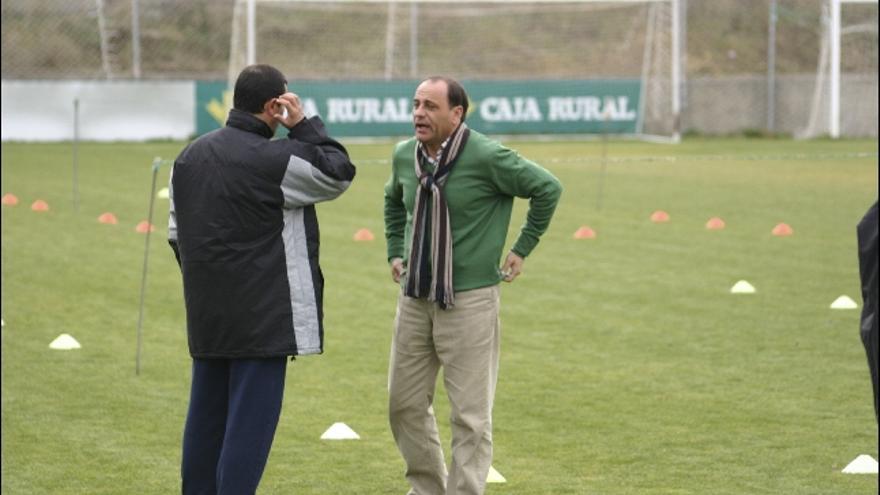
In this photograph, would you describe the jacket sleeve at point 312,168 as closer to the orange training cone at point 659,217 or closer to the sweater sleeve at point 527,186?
the sweater sleeve at point 527,186

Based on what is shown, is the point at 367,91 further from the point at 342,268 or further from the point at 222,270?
the point at 222,270

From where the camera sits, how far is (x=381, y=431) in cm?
901

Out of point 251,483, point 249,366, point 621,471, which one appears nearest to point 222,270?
point 249,366

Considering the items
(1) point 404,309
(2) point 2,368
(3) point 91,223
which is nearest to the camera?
(1) point 404,309

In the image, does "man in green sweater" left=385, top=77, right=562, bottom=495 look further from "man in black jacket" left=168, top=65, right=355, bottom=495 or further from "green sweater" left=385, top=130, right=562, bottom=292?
"man in black jacket" left=168, top=65, right=355, bottom=495

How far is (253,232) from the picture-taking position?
6.10 m

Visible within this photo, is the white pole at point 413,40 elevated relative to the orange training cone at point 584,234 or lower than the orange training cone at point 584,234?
elevated

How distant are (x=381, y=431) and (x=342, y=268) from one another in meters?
6.78

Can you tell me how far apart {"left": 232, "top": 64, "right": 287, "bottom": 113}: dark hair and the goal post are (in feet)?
96.1

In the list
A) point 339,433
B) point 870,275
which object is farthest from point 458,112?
point 339,433

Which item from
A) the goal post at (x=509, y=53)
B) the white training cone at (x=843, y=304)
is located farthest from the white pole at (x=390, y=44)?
the white training cone at (x=843, y=304)

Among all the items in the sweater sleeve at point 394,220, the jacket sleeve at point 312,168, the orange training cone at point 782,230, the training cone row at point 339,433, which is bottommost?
the orange training cone at point 782,230

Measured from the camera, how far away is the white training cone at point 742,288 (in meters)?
14.1

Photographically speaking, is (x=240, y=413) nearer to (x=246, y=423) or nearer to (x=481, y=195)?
(x=246, y=423)
